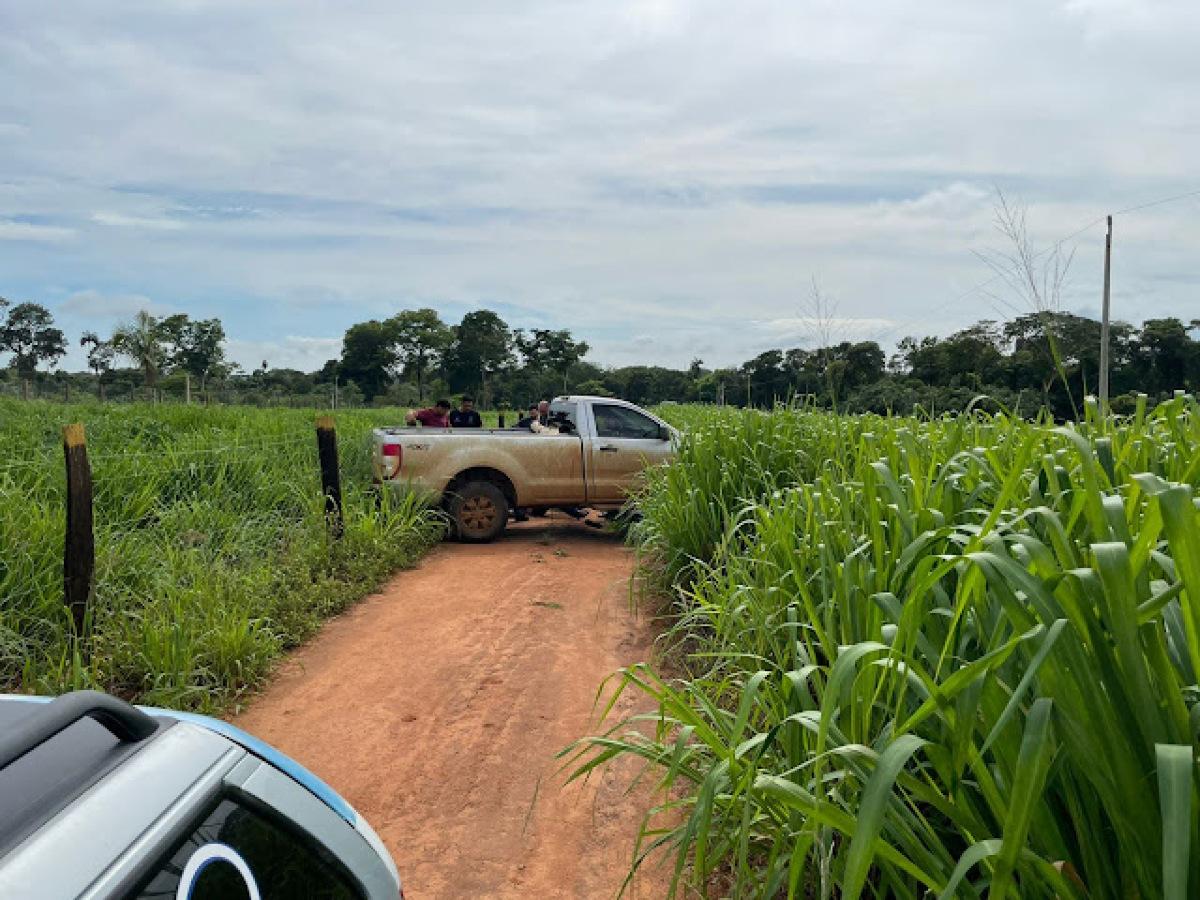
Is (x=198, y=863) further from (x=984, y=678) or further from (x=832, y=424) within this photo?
(x=832, y=424)

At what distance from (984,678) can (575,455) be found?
8.72 meters

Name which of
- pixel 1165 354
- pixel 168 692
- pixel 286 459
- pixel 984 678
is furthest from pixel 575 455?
pixel 1165 354

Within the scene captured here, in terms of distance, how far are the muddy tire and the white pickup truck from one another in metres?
0.01

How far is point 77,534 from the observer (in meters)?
4.87

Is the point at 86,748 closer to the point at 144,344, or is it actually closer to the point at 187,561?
the point at 187,561

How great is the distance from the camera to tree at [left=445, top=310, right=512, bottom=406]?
54344mm

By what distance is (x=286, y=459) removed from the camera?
936 cm

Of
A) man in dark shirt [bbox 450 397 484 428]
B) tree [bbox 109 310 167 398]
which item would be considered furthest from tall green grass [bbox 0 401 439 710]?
tree [bbox 109 310 167 398]

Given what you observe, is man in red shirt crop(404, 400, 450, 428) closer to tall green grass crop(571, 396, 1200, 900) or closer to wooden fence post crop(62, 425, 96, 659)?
wooden fence post crop(62, 425, 96, 659)

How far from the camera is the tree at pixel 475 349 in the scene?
178 ft

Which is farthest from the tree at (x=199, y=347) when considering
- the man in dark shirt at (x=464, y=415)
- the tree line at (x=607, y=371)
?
the man in dark shirt at (x=464, y=415)

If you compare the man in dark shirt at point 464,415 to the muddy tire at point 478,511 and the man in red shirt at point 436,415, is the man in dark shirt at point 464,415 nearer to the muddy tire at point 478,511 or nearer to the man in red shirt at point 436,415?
the man in red shirt at point 436,415

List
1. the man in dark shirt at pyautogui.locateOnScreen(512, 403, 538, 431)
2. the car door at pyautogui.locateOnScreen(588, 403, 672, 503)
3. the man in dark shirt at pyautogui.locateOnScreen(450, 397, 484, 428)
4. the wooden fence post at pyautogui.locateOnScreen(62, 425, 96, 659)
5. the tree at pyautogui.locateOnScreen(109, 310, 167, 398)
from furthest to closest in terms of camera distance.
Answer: the tree at pyautogui.locateOnScreen(109, 310, 167, 398) → the man in dark shirt at pyautogui.locateOnScreen(450, 397, 484, 428) → the man in dark shirt at pyautogui.locateOnScreen(512, 403, 538, 431) → the car door at pyautogui.locateOnScreen(588, 403, 672, 503) → the wooden fence post at pyautogui.locateOnScreen(62, 425, 96, 659)

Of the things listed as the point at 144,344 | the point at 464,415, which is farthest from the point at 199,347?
the point at 464,415
